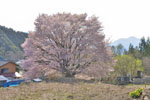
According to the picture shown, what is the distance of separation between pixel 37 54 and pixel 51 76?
2.90 metres

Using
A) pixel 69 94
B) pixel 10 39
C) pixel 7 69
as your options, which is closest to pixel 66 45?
pixel 69 94

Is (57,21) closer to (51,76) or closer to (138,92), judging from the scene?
(51,76)

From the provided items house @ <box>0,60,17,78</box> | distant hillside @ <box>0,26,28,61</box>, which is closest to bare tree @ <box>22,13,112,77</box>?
house @ <box>0,60,17,78</box>

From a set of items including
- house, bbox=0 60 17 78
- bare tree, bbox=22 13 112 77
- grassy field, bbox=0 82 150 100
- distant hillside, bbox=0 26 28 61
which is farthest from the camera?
distant hillside, bbox=0 26 28 61

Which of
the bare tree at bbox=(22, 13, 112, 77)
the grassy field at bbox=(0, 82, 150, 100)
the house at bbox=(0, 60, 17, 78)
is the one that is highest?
the bare tree at bbox=(22, 13, 112, 77)

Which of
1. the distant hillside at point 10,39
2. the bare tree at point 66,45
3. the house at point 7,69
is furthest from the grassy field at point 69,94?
the distant hillside at point 10,39

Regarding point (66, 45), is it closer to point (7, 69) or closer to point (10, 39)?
point (7, 69)

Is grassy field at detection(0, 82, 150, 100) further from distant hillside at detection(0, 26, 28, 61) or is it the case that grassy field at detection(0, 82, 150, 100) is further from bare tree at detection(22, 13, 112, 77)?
distant hillside at detection(0, 26, 28, 61)

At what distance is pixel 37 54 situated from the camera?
58.0 ft

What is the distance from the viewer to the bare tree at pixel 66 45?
1758 cm

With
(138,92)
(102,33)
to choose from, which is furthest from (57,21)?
(138,92)

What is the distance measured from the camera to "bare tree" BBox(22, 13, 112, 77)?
17578 millimetres

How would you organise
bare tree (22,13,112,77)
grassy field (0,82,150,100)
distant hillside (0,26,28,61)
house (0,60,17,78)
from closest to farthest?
grassy field (0,82,150,100)
bare tree (22,13,112,77)
house (0,60,17,78)
distant hillside (0,26,28,61)

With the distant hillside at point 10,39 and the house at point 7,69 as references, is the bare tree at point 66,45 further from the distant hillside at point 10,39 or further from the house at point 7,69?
the distant hillside at point 10,39
